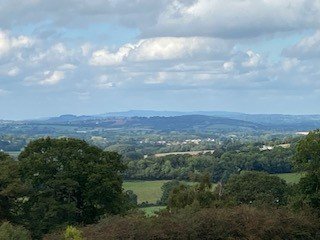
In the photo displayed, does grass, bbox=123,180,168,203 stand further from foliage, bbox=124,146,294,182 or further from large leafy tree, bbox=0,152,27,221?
large leafy tree, bbox=0,152,27,221

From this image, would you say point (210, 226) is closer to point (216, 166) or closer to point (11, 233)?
point (11, 233)

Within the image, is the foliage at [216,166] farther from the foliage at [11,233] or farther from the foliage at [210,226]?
the foliage at [11,233]

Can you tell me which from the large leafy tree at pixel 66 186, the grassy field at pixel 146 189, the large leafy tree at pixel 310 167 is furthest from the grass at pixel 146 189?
the large leafy tree at pixel 310 167

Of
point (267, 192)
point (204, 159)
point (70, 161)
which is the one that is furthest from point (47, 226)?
point (204, 159)

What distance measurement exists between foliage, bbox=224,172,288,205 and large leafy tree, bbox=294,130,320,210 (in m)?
16.8

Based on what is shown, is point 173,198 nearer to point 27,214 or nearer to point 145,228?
point 27,214

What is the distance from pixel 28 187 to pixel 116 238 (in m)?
10.7

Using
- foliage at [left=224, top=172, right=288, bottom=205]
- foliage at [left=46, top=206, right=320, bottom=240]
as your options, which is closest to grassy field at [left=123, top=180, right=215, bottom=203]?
foliage at [left=224, top=172, right=288, bottom=205]

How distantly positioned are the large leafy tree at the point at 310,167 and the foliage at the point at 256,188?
16751 mm

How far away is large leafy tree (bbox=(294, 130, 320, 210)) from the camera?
128ft

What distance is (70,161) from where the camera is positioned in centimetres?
4022

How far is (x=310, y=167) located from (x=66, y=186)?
15375mm

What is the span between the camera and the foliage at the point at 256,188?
189ft

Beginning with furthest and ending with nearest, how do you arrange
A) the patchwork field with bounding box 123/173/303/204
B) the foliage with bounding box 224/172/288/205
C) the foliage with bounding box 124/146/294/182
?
the foliage with bounding box 124/146/294/182
the patchwork field with bounding box 123/173/303/204
the foliage with bounding box 224/172/288/205
